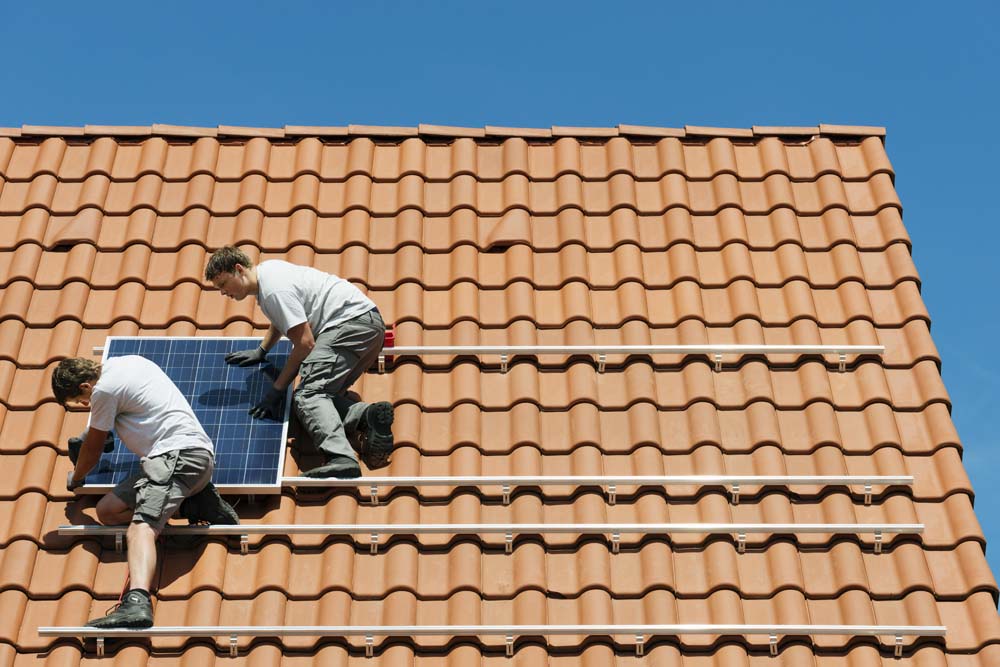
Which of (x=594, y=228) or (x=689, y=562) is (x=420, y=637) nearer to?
(x=689, y=562)

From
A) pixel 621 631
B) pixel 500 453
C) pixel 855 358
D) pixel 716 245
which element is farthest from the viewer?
pixel 716 245

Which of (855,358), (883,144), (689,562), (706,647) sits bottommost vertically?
(706,647)

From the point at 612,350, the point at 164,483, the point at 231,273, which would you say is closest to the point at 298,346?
the point at 231,273

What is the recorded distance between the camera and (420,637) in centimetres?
795

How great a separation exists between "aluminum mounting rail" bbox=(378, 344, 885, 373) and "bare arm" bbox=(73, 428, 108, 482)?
1.84 m

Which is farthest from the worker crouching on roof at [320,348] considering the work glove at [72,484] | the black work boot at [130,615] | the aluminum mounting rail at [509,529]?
the black work boot at [130,615]

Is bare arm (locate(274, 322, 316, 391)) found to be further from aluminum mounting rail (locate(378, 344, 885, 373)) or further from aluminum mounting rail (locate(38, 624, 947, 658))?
aluminum mounting rail (locate(38, 624, 947, 658))

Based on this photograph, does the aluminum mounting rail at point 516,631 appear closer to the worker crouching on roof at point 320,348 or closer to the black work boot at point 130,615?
the black work boot at point 130,615

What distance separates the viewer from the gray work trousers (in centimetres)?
880

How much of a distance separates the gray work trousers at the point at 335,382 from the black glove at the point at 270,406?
9cm

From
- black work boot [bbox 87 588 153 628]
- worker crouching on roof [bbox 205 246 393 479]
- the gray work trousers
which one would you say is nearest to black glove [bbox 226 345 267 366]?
worker crouching on roof [bbox 205 246 393 479]

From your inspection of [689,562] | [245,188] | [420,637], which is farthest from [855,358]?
[245,188]

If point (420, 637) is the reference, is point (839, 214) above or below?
above

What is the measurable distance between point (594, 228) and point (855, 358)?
6.69 feet
